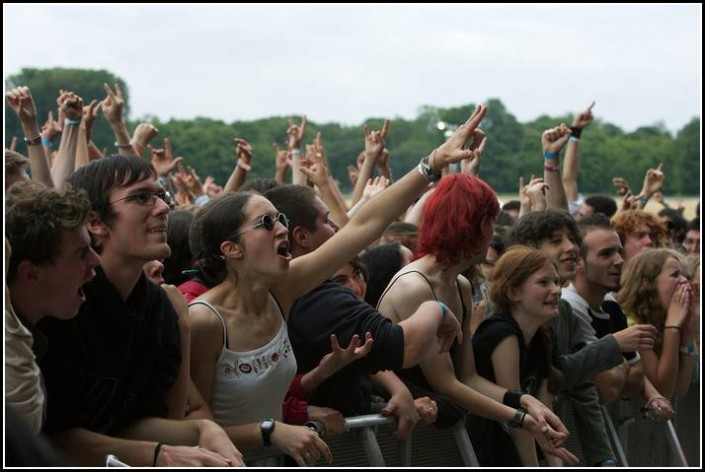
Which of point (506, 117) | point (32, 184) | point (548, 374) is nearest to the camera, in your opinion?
point (32, 184)

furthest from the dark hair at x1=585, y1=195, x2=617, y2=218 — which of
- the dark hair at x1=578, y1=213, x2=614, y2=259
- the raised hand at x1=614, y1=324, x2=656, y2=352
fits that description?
the raised hand at x1=614, y1=324, x2=656, y2=352

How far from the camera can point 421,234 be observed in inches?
230

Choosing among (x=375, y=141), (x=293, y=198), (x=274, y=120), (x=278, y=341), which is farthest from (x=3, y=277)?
(x=274, y=120)

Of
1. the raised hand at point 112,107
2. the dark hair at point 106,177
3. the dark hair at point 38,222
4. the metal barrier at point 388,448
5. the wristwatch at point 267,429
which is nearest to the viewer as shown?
the dark hair at point 38,222

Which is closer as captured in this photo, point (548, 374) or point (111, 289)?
point (111, 289)

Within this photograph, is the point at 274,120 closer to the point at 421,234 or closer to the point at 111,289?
the point at 421,234

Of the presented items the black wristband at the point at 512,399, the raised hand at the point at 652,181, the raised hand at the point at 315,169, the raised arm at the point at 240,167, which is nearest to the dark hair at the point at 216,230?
the black wristband at the point at 512,399

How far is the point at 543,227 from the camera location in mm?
6871

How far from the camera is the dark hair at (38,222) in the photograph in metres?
3.69

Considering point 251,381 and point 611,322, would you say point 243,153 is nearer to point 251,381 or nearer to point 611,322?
point 611,322

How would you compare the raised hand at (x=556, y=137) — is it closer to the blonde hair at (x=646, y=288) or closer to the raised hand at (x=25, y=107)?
the blonde hair at (x=646, y=288)

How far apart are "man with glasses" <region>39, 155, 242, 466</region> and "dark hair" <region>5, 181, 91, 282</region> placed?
293 millimetres

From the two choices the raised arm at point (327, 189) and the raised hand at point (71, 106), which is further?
the raised arm at point (327, 189)

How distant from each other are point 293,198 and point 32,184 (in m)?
1.75
